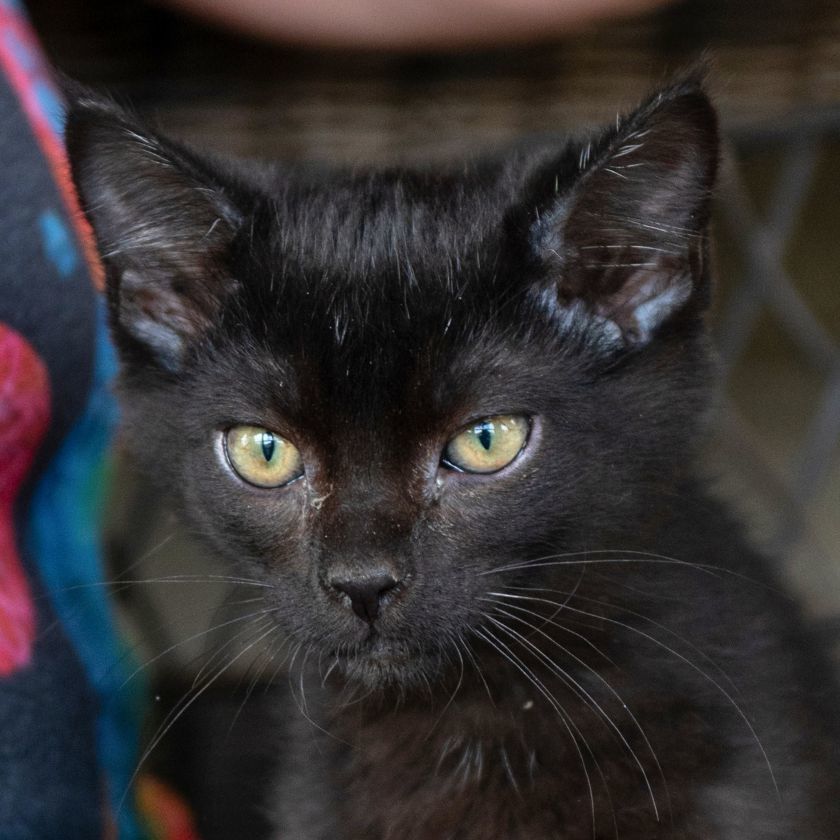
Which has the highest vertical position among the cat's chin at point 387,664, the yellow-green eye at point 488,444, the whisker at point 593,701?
the yellow-green eye at point 488,444

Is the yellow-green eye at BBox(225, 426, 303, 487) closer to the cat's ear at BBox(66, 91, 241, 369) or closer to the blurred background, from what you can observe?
the cat's ear at BBox(66, 91, 241, 369)

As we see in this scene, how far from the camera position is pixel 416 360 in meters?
0.77

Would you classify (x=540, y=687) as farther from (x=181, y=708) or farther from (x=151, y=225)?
(x=151, y=225)

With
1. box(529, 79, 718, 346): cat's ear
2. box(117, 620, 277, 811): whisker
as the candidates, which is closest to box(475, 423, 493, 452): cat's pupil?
box(529, 79, 718, 346): cat's ear

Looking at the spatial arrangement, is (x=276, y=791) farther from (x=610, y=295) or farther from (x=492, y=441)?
(x=610, y=295)

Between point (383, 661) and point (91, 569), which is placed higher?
point (383, 661)

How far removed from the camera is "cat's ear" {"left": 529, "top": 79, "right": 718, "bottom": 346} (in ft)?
2.39

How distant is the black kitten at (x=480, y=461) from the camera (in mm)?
764

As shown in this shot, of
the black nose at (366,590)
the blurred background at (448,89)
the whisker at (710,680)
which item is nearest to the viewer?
the black nose at (366,590)

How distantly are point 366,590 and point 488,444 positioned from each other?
14cm

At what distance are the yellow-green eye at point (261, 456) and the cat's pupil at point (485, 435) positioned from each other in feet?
0.43

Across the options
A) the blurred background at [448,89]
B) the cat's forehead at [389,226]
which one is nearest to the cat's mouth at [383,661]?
the cat's forehead at [389,226]

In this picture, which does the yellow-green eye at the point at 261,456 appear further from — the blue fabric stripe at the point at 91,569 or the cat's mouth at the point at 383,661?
the blue fabric stripe at the point at 91,569

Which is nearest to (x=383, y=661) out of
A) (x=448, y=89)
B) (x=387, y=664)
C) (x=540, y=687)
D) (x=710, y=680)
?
(x=387, y=664)
